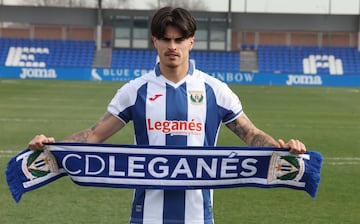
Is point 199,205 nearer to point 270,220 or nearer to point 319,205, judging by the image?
point 270,220

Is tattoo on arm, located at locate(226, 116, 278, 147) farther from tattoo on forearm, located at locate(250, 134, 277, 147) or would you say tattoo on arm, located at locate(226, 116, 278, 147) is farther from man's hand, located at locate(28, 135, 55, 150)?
man's hand, located at locate(28, 135, 55, 150)

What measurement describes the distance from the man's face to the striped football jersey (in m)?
0.15

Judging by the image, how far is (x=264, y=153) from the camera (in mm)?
3965

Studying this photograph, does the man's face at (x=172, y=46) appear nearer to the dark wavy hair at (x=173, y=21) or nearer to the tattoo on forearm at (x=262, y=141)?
the dark wavy hair at (x=173, y=21)

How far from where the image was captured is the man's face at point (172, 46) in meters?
3.65

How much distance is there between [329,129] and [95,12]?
34975mm

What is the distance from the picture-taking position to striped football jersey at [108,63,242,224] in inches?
149

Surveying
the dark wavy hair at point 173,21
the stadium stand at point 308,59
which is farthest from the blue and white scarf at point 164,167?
the stadium stand at point 308,59

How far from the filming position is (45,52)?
4853cm

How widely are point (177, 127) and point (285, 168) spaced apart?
67cm

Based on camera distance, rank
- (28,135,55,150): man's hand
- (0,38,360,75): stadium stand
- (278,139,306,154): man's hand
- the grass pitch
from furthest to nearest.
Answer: (0,38,360,75): stadium stand < the grass pitch < (28,135,55,150): man's hand < (278,139,306,154): man's hand

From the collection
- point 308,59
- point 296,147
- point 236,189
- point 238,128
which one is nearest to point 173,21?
point 238,128

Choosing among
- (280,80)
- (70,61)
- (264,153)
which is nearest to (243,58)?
(280,80)

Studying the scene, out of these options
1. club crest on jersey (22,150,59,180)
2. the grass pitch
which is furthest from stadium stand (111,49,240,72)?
club crest on jersey (22,150,59,180)
